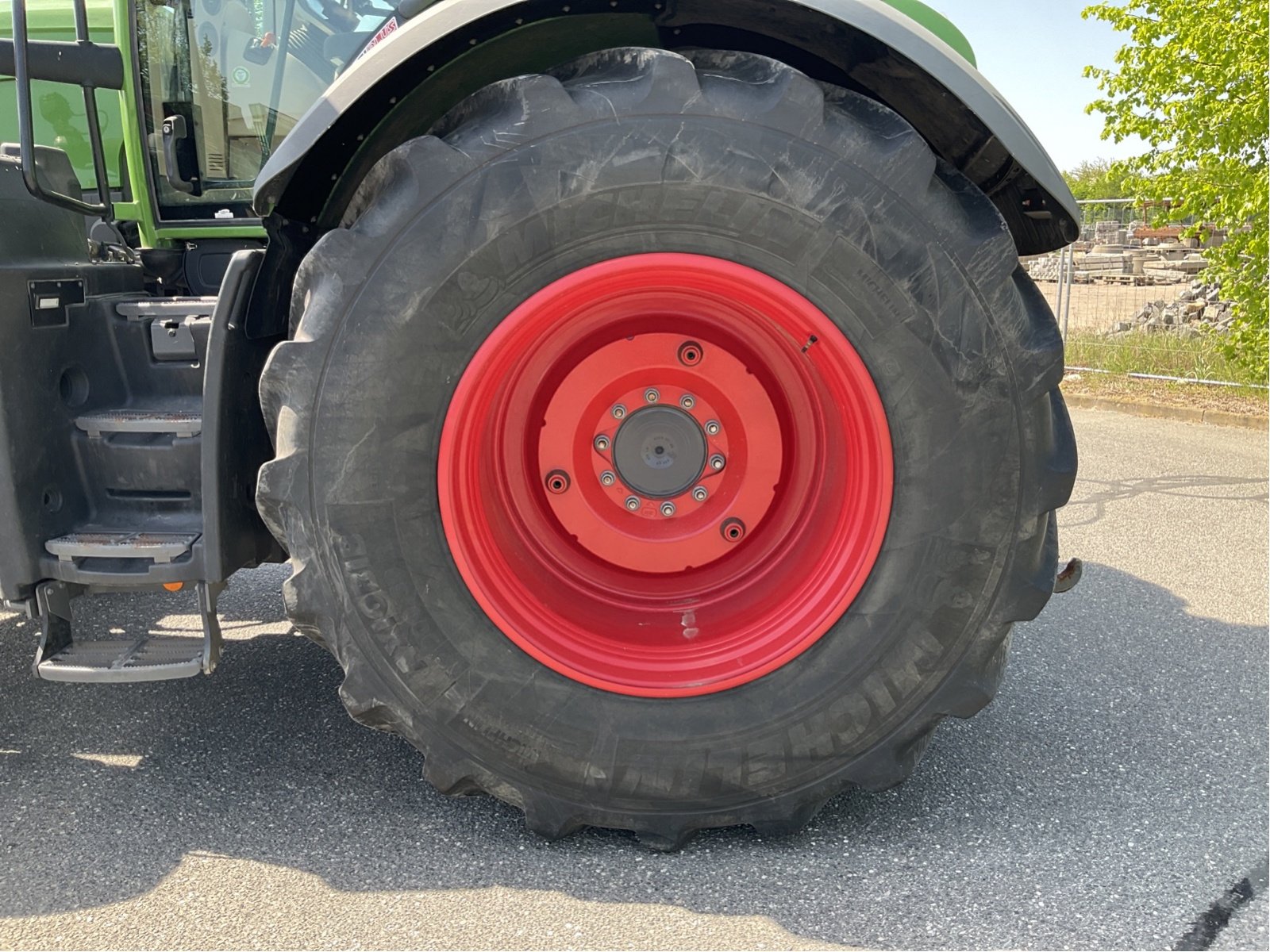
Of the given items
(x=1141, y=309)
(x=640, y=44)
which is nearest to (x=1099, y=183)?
(x=1141, y=309)

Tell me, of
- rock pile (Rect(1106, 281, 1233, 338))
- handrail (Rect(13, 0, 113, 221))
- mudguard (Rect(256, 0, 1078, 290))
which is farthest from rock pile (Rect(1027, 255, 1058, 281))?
handrail (Rect(13, 0, 113, 221))

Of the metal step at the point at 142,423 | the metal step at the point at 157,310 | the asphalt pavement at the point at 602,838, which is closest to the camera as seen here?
the asphalt pavement at the point at 602,838

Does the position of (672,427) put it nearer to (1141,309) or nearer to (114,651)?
(114,651)

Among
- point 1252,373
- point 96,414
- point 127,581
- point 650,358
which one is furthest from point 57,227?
point 1252,373

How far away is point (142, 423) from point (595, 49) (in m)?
1.32

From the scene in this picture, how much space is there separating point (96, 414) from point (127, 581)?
0.43 metres

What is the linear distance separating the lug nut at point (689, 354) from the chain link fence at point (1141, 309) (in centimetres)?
305

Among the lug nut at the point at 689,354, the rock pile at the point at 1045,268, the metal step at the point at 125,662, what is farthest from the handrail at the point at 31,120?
the rock pile at the point at 1045,268

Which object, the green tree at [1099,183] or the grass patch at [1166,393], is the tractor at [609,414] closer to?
the green tree at [1099,183]

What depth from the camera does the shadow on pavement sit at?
1.86 m

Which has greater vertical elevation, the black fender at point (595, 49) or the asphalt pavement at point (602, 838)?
the black fender at point (595, 49)

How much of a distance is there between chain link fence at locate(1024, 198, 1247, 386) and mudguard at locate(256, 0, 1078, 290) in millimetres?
2693

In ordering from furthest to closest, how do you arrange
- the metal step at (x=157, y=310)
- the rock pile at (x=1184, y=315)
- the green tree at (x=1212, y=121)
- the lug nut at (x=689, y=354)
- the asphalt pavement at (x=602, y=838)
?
the rock pile at (x=1184, y=315) < the green tree at (x=1212, y=121) < the metal step at (x=157, y=310) < the lug nut at (x=689, y=354) < the asphalt pavement at (x=602, y=838)

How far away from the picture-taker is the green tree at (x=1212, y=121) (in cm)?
627
